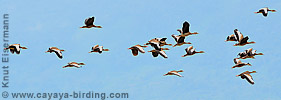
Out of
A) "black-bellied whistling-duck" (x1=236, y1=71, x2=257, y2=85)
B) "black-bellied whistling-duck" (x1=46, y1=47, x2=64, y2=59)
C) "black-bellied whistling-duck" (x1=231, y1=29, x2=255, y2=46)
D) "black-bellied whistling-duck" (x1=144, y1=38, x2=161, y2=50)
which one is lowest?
"black-bellied whistling-duck" (x1=236, y1=71, x2=257, y2=85)

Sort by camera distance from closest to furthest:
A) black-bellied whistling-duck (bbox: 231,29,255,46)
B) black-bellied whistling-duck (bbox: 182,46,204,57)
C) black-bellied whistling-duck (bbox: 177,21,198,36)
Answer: black-bellied whistling-duck (bbox: 177,21,198,36) < black-bellied whistling-duck (bbox: 231,29,255,46) < black-bellied whistling-duck (bbox: 182,46,204,57)

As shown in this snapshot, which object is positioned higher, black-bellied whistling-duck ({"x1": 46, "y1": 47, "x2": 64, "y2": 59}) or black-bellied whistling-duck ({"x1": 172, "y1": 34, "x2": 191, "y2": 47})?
black-bellied whistling-duck ({"x1": 172, "y1": 34, "x2": 191, "y2": 47})

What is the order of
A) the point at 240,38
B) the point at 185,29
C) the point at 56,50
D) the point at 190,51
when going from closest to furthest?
1. the point at 56,50
2. the point at 185,29
3. the point at 240,38
4. the point at 190,51

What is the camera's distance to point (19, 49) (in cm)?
5925

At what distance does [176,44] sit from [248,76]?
33.0 feet

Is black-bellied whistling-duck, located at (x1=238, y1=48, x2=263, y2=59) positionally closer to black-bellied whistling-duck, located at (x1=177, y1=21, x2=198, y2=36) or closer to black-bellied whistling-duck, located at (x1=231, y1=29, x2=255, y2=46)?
black-bellied whistling-duck, located at (x1=231, y1=29, x2=255, y2=46)

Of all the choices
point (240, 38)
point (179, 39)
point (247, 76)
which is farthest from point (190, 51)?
point (247, 76)

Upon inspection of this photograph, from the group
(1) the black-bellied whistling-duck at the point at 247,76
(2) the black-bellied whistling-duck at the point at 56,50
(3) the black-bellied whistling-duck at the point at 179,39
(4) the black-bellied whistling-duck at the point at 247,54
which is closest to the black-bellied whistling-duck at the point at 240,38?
(4) the black-bellied whistling-duck at the point at 247,54

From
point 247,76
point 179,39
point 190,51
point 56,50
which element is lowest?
point 247,76

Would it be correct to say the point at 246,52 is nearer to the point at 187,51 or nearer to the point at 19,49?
the point at 187,51

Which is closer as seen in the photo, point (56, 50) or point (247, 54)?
point (56, 50)

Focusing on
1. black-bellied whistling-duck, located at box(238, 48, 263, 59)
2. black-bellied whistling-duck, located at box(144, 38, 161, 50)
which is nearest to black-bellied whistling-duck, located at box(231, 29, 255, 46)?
black-bellied whistling-duck, located at box(238, 48, 263, 59)

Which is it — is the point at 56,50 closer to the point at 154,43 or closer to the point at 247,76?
the point at 154,43

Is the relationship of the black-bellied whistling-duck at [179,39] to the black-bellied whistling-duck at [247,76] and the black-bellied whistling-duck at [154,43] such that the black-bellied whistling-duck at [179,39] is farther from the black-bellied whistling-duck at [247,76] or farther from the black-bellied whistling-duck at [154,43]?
the black-bellied whistling-duck at [247,76]
